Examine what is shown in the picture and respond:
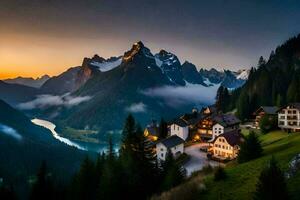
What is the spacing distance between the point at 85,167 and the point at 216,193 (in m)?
33.0

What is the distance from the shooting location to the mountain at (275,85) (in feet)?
391

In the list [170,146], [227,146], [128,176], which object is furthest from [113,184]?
[170,146]

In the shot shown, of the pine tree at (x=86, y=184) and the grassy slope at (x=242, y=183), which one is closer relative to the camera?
the grassy slope at (x=242, y=183)

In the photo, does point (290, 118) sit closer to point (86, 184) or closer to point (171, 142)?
point (171, 142)

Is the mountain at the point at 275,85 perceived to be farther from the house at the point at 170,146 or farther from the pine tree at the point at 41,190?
the pine tree at the point at 41,190

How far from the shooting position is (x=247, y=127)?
11306cm

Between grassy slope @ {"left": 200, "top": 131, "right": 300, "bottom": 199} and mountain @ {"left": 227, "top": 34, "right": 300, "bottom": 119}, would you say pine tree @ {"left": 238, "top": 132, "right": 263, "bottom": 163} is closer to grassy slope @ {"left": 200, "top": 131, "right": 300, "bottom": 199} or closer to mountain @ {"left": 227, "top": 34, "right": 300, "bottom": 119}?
grassy slope @ {"left": 200, "top": 131, "right": 300, "bottom": 199}

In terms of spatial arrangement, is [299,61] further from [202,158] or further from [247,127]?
[202,158]

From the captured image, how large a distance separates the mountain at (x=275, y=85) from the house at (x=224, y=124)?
26.1 feet

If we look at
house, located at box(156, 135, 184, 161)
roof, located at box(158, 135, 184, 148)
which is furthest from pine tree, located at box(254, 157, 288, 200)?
roof, located at box(158, 135, 184, 148)

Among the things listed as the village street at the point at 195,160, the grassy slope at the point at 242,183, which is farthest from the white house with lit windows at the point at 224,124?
the grassy slope at the point at 242,183

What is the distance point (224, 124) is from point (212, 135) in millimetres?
5347

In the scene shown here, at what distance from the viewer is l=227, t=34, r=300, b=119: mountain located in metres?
119

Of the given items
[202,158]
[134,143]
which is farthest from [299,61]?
[134,143]
